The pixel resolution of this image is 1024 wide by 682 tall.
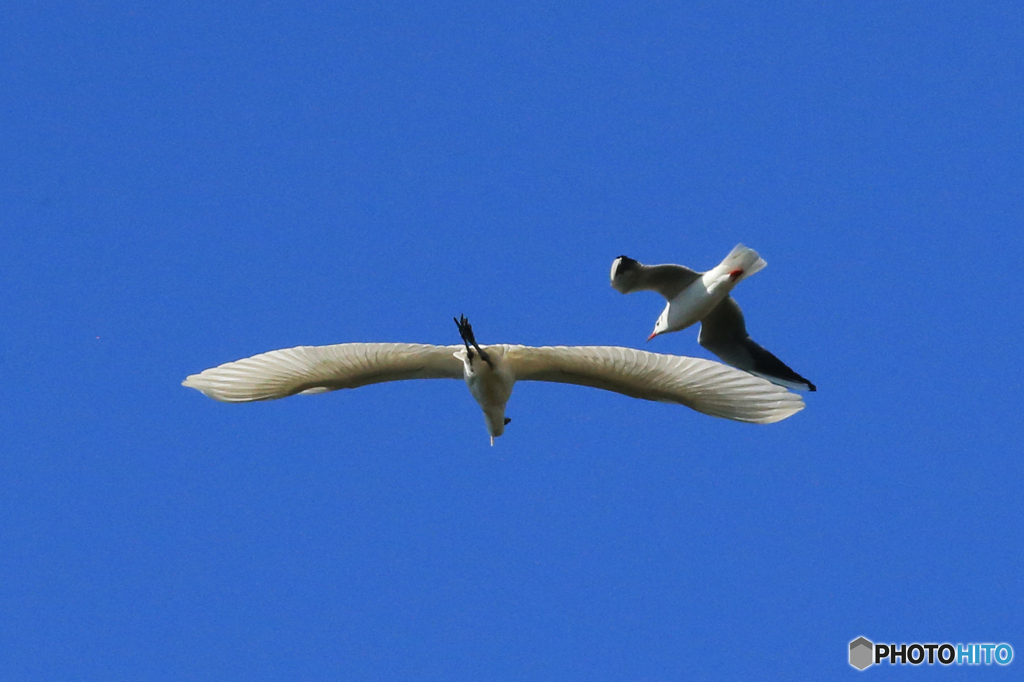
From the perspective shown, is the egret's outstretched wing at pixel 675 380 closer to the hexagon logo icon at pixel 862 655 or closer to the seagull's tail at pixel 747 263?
the seagull's tail at pixel 747 263

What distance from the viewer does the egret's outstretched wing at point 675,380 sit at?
1010cm

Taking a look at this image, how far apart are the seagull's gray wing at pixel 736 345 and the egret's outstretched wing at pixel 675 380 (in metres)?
1.61

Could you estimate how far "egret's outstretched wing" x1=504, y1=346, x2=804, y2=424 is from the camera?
10102mm

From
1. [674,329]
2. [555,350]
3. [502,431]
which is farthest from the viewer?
[674,329]

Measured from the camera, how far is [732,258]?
11.1m

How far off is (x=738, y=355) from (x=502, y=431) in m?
2.77

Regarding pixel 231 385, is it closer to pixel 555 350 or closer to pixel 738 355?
pixel 555 350

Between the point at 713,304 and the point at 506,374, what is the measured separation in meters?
2.34

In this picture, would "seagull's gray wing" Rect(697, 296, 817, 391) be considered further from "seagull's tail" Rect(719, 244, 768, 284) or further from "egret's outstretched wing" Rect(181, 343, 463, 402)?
"egret's outstretched wing" Rect(181, 343, 463, 402)

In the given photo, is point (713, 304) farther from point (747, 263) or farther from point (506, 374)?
point (506, 374)

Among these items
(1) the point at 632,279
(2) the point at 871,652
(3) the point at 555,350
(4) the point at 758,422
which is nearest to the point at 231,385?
(3) the point at 555,350

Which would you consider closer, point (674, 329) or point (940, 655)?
point (940, 655)

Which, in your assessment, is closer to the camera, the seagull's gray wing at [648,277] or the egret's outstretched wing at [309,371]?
the egret's outstretched wing at [309,371]

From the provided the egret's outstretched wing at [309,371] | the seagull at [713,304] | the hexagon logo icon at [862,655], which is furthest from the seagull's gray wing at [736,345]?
the egret's outstretched wing at [309,371]
